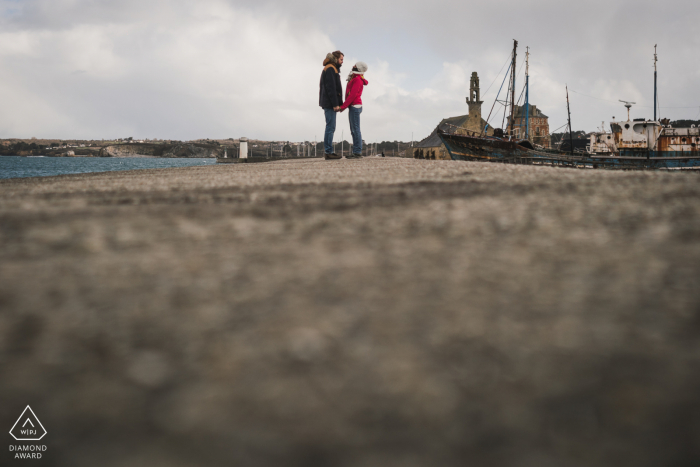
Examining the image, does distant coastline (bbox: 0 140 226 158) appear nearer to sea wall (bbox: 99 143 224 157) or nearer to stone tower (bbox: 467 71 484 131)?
sea wall (bbox: 99 143 224 157)

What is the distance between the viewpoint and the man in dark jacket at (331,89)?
600 centimetres

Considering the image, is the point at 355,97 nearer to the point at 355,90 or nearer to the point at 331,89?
the point at 355,90

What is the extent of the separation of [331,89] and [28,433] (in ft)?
20.3

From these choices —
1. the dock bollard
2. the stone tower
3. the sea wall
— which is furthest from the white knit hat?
the sea wall

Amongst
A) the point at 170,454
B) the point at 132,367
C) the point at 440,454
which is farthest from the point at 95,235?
the point at 440,454

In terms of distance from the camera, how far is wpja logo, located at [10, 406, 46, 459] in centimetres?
27

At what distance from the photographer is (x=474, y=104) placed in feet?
152

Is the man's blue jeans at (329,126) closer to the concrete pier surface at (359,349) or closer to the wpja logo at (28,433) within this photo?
the concrete pier surface at (359,349)

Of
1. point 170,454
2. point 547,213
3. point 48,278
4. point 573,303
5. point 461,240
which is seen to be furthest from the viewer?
point 547,213

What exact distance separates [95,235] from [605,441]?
87cm

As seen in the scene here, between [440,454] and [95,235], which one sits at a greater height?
[95,235]

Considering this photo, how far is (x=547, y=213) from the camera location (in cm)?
93

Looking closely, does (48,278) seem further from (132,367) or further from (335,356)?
(335,356)

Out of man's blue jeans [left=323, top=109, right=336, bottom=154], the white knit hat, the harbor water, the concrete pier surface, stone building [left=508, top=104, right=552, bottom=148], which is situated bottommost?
the concrete pier surface
